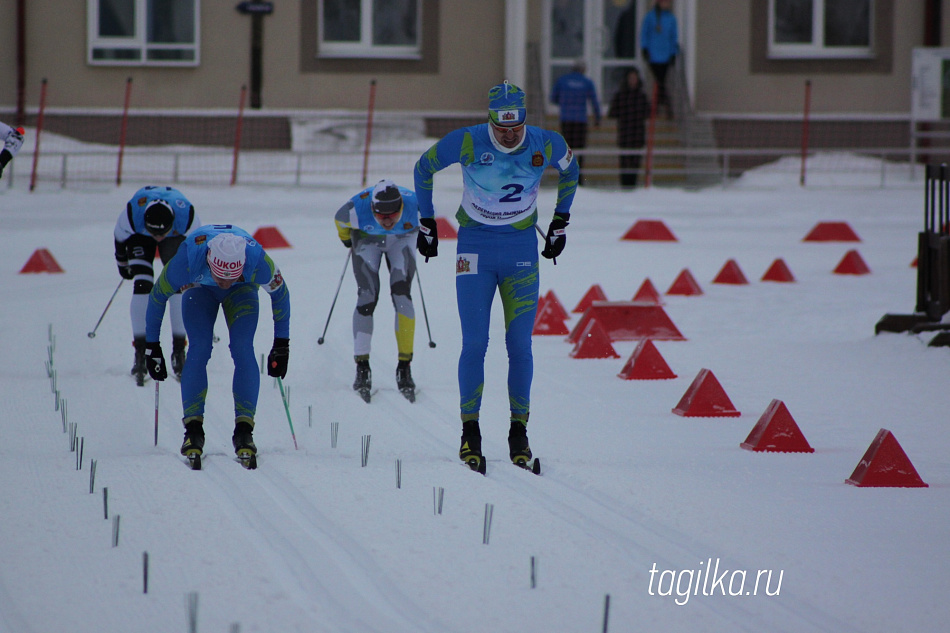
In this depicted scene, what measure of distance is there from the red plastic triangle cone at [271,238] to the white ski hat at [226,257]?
911 centimetres

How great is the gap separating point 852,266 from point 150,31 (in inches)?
550

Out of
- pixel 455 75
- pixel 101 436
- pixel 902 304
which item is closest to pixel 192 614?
pixel 101 436

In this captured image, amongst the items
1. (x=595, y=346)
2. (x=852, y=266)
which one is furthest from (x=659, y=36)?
(x=595, y=346)

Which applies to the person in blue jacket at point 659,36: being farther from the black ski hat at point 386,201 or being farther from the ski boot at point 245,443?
the ski boot at point 245,443

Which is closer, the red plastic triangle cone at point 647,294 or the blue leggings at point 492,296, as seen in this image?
the blue leggings at point 492,296

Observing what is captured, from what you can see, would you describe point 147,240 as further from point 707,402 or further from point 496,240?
point 707,402

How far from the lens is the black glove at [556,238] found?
6039 mm

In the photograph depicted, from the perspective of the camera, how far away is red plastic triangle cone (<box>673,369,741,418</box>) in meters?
7.34

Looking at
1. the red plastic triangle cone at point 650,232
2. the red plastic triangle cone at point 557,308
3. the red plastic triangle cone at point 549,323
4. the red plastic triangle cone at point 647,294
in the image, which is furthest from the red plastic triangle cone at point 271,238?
the red plastic triangle cone at point 549,323

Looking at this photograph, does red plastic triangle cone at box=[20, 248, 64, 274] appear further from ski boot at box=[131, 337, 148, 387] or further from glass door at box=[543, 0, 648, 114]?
glass door at box=[543, 0, 648, 114]

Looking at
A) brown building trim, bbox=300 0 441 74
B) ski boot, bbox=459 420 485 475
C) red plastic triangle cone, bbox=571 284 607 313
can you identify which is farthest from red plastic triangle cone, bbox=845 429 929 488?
brown building trim, bbox=300 0 441 74

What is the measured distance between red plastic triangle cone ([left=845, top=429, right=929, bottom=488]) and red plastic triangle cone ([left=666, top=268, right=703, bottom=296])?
22.3 ft

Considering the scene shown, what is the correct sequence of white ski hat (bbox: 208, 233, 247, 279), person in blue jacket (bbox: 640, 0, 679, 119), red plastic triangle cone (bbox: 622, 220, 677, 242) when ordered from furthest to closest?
person in blue jacket (bbox: 640, 0, 679, 119) < red plastic triangle cone (bbox: 622, 220, 677, 242) < white ski hat (bbox: 208, 233, 247, 279)

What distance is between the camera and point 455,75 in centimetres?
2195
